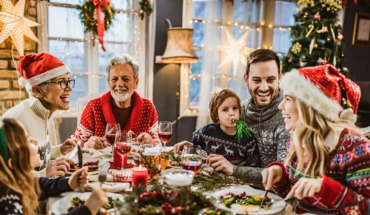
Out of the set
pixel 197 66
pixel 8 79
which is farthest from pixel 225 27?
pixel 8 79

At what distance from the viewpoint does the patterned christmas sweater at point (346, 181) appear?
126 centimetres

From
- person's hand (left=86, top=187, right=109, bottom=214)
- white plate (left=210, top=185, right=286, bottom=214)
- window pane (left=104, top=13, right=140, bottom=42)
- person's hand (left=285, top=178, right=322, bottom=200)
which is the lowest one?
white plate (left=210, top=185, right=286, bottom=214)

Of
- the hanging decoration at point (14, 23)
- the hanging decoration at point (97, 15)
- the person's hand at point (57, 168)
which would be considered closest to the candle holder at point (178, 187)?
the person's hand at point (57, 168)

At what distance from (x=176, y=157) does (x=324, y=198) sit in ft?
2.81

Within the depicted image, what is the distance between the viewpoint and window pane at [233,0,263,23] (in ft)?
16.7

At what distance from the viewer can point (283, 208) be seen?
137cm

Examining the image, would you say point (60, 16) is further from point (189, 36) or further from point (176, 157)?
point (176, 157)

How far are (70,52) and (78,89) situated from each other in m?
0.47

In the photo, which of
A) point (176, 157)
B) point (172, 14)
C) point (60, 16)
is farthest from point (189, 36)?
point (176, 157)

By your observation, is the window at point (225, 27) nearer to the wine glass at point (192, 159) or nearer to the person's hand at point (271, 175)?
the wine glass at point (192, 159)

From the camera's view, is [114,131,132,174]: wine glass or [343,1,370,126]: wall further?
[343,1,370,126]: wall

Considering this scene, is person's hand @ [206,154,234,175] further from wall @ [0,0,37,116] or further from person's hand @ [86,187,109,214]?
wall @ [0,0,37,116]

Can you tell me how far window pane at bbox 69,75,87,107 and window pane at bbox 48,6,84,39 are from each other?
0.53 metres

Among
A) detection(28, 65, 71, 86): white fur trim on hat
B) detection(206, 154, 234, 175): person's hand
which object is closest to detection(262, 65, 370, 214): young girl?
detection(206, 154, 234, 175): person's hand
